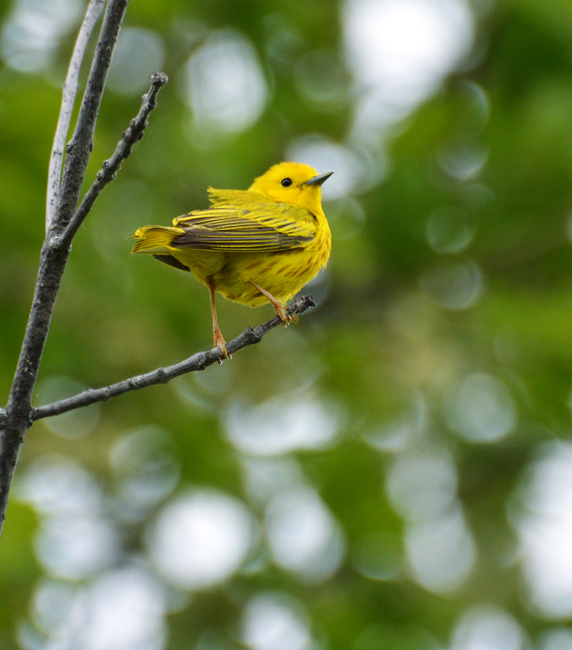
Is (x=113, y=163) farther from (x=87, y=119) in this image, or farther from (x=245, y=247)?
(x=245, y=247)

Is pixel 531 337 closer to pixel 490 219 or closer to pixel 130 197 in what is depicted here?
pixel 490 219

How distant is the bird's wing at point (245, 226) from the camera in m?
4.24

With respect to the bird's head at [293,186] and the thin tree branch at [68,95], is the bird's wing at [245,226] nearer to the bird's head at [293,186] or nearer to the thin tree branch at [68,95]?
the bird's head at [293,186]

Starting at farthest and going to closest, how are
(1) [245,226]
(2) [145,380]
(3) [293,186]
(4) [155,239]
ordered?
1. (3) [293,186]
2. (1) [245,226]
3. (4) [155,239]
4. (2) [145,380]

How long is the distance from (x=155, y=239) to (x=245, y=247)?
590 mm

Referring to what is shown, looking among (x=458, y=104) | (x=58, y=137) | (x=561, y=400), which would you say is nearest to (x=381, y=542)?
(x=561, y=400)

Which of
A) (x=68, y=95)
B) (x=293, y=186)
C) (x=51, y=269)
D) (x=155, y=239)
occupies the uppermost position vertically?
(x=293, y=186)

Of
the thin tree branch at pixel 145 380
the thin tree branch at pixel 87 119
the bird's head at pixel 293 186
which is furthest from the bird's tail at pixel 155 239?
the bird's head at pixel 293 186

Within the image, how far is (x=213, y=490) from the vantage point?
892cm

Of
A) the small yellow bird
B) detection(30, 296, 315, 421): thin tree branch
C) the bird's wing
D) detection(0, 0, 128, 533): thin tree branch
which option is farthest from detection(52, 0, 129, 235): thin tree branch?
the bird's wing

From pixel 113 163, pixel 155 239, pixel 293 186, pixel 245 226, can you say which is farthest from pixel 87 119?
pixel 293 186

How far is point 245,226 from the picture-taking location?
15.5 ft

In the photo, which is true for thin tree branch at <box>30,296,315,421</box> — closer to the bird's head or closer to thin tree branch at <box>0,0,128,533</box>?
thin tree branch at <box>0,0,128,533</box>

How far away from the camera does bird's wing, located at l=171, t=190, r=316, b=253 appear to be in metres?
4.24
